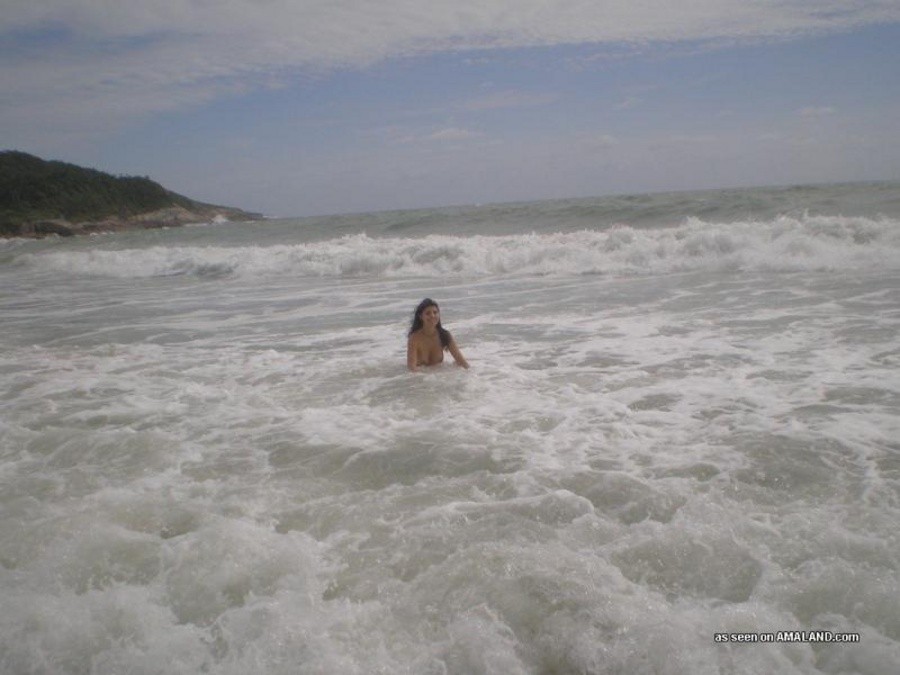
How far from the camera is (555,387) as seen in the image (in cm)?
582

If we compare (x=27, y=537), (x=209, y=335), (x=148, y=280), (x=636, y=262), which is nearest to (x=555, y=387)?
(x=27, y=537)

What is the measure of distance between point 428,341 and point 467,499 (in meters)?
3.39

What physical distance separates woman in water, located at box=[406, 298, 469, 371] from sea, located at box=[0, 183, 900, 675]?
0.90ft

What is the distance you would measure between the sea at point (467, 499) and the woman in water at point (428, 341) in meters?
0.28

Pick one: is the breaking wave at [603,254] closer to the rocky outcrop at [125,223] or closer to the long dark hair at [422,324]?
the long dark hair at [422,324]

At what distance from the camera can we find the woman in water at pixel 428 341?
6.77 metres

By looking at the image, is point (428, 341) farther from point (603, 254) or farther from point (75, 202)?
point (75, 202)

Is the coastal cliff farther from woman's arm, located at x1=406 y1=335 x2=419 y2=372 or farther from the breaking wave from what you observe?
woman's arm, located at x1=406 y1=335 x2=419 y2=372

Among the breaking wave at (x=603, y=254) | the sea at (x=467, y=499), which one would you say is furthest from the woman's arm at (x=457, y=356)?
the breaking wave at (x=603, y=254)

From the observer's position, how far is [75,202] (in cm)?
6544

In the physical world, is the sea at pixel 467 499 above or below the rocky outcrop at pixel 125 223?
below

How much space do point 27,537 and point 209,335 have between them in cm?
612

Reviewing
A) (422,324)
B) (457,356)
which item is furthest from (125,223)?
(457,356)

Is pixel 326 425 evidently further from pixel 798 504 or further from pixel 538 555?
pixel 798 504
